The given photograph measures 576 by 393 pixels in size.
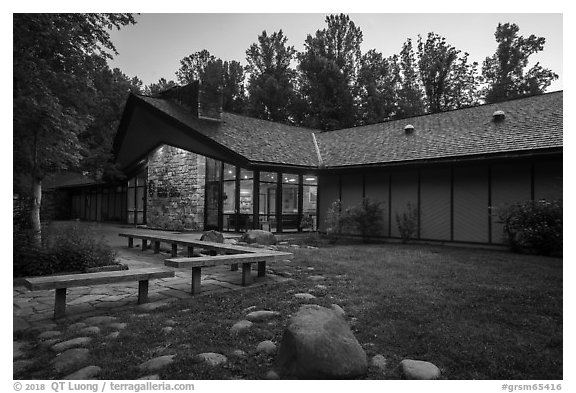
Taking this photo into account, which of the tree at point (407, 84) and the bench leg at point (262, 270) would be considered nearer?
the bench leg at point (262, 270)

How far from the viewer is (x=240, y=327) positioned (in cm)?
370

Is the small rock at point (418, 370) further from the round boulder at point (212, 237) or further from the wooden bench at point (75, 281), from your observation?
the round boulder at point (212, 237)

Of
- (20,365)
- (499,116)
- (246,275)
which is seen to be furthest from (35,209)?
(499,116)

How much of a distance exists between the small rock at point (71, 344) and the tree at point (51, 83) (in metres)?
4.12

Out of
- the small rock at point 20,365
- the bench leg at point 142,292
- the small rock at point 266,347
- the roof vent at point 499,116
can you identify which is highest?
the roof vent at point 499,116

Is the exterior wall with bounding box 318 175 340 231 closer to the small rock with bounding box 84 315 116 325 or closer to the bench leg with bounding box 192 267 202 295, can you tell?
the bench leg with bounding box 192 267 202 295

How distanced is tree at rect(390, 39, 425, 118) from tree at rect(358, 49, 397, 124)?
1.42 feet

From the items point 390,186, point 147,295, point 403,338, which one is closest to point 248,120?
point 390,186

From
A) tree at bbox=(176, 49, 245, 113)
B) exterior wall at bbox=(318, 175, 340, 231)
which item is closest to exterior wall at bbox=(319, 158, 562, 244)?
exterior wall at bbox=(318, 175, 340, 231)

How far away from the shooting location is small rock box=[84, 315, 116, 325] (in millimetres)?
3906

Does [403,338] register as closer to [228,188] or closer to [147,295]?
[147,295]

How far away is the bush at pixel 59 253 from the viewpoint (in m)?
6.18

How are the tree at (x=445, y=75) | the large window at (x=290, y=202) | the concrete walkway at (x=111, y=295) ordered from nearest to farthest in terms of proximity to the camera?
the concrete walkway at (x=111, y=295)
the large window at (x=290, y=202)
the tree at (x=445, y=75)

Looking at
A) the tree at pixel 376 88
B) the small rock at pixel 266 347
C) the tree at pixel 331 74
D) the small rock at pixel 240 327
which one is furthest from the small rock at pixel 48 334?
the tree at pixel 376 88
